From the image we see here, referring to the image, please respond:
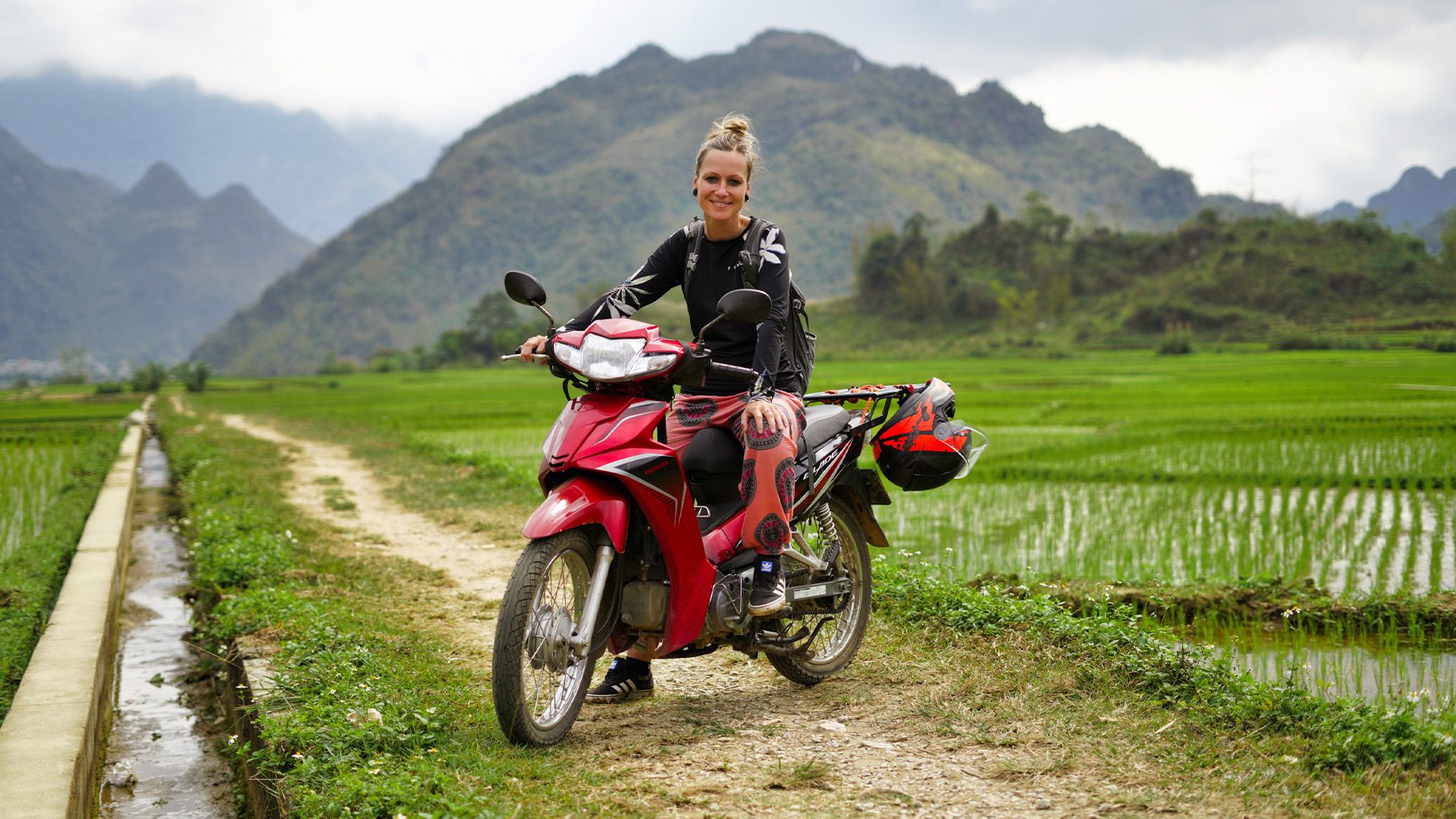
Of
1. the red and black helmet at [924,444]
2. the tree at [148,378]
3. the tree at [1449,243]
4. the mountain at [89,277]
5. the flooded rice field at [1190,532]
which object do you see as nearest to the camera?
the red and black helmet at [924,444]

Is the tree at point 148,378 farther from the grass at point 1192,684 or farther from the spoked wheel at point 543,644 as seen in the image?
the spoked wheel at point 543,644

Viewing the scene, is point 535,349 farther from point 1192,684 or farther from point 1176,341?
point 1176,341

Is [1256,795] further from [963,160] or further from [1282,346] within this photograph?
[963,160]

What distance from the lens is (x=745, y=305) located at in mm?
3041

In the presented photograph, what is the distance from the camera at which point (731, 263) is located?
3.61 m

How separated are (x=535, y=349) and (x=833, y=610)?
4.94 feet

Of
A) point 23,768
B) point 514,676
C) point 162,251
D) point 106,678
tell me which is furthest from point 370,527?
point 162,251

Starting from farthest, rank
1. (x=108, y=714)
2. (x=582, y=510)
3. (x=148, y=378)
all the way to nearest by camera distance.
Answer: (x=148, y=378)
(x=108, y=714)
(x=582, y=510)

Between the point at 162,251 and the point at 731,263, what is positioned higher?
the point at 162,251

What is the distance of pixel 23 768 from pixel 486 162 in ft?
625

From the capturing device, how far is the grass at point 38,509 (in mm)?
4871

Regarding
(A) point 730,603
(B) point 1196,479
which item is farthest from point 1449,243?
(A) point 730,603

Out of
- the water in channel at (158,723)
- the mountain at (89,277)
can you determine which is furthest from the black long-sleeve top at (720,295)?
the mountain at (89,277)

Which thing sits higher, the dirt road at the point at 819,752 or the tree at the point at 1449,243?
the tree at the point at 1449,243
